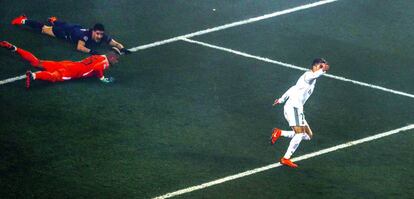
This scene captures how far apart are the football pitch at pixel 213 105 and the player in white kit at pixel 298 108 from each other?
38cm

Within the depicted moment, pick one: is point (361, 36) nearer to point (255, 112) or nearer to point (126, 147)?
point (255, 112)

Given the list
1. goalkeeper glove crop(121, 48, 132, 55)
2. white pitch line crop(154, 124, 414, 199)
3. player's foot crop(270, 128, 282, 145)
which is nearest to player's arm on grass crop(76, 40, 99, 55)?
goalkeeper glove crop(121, 48, 132, 55)

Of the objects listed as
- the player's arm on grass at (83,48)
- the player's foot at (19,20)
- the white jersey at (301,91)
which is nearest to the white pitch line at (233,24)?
the player's arm on grass at (83,48)

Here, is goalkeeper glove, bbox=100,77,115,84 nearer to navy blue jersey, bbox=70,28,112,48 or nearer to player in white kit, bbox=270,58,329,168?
navy blue jersey, bbox=70,28,112,48

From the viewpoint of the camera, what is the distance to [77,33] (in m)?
18.9

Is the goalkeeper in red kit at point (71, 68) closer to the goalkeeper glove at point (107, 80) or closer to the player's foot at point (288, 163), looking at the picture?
the goalkeeper glove at point (107, 80)

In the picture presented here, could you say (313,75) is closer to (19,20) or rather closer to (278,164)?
(278,164)

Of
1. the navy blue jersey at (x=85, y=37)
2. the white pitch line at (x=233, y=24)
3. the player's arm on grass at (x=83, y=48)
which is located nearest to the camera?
the player's arm on grass at (x=83, y=48)

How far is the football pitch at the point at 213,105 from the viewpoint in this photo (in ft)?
45.9

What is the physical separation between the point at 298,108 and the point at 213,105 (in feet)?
8.28

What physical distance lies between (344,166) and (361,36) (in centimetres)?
674

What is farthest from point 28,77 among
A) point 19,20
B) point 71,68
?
point 19,20

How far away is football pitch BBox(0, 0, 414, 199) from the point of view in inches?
551

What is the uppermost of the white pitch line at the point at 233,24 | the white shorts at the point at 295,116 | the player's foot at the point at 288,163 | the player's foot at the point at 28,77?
the white pitch line at the point at 233,24
